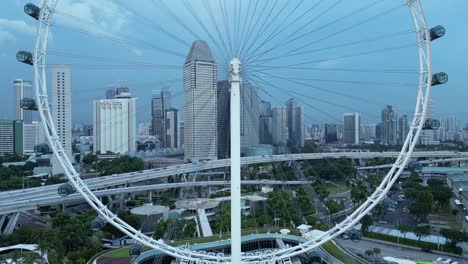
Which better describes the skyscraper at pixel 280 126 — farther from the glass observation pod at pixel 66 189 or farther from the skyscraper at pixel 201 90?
the glass observation pod at pixel 66 189

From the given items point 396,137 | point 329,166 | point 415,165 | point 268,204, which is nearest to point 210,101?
point 415,165

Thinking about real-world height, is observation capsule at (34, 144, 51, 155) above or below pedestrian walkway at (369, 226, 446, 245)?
above

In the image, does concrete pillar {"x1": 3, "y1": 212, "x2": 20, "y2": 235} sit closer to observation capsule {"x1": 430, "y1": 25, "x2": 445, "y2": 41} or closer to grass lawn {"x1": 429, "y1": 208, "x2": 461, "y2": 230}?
observation capsule {"x1": 430, "y1": 25, "x2": 445, "y2": 41}

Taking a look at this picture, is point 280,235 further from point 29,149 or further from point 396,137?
point 29,149

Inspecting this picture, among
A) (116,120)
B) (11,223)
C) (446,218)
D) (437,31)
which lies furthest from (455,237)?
(11,223)

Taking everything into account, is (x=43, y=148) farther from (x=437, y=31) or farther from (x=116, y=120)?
(x=116, y=120)

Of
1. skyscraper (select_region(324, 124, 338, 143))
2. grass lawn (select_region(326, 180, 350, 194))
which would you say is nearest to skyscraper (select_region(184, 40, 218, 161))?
grass lawn (select_region(326, 180, 350, 194))
